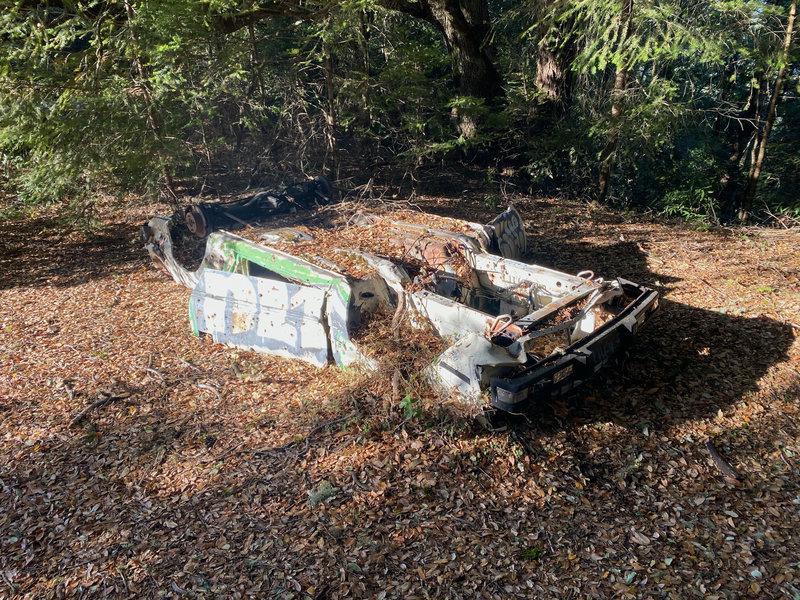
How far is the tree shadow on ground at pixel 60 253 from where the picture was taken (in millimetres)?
9445

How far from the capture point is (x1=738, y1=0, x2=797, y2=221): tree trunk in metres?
9.10

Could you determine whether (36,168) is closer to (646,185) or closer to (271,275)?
(271,275)

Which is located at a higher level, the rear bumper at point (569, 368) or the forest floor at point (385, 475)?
the rear bumper at point (569, 368)

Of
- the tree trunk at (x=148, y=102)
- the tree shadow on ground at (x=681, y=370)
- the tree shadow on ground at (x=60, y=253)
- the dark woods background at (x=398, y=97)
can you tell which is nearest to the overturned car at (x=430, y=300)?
the tree shadow on ground at (x=681, y=370)

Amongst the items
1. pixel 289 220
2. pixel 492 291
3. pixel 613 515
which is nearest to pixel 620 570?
pixel 613 515

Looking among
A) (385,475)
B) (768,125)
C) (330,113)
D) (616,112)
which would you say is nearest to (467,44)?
(330,113)

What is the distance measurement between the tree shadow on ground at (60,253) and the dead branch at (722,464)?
8977 millimetres

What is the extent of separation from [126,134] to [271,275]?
16.1 feet

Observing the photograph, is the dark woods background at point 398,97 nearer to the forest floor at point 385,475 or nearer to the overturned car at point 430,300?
the overturned car at point 430,300

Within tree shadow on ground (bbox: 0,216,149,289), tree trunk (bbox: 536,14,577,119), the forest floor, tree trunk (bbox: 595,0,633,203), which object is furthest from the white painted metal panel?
tree trunk (bbox: 536,14,577,119)

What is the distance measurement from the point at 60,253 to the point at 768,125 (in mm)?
13780

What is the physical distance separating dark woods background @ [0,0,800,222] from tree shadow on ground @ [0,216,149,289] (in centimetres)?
75

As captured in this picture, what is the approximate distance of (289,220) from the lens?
7.85 meters

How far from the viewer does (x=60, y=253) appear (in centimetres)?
1041
